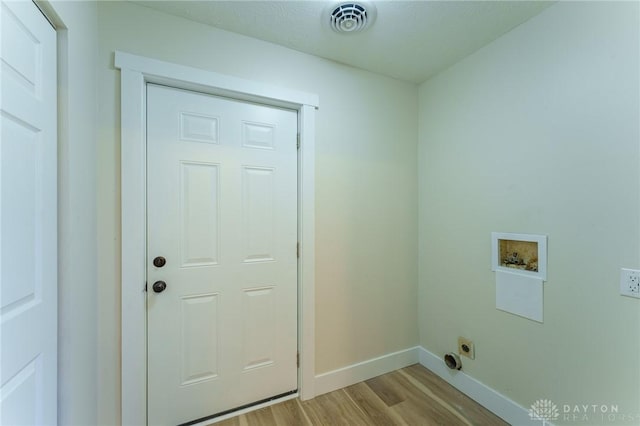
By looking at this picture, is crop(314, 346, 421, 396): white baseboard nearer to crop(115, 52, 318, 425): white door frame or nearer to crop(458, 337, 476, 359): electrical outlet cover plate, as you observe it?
crop(458, 337, 476, 359): electrical outlet cover plate

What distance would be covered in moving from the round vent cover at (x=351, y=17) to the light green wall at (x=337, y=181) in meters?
0.35

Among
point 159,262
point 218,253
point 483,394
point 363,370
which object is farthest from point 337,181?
point 483,394

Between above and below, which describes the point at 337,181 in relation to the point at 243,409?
above

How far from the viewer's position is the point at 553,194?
1.39 m

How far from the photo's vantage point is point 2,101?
735 millimetres

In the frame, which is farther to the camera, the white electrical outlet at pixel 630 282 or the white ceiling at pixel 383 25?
the white ceiling at pixel 383 25

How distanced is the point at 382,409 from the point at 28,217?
2.01 m

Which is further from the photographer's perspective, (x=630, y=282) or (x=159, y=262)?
(x=159, y=262)

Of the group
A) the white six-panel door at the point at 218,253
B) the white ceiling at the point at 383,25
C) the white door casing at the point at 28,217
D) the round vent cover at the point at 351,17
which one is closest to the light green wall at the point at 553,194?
the white ceiling at the point at 383,25

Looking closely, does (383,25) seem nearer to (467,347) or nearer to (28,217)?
(28,217)

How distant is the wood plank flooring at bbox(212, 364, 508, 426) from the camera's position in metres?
1.55

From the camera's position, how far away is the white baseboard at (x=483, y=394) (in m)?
1.49

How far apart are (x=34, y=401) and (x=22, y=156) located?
0.80 m
